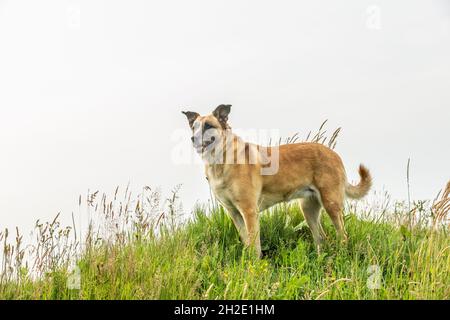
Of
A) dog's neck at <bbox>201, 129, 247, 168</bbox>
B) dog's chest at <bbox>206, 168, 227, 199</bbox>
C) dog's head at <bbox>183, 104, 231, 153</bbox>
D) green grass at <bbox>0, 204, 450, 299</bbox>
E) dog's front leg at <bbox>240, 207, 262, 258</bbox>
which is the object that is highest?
dog's head at <bbox>183, 104, 231, 153</bbox>

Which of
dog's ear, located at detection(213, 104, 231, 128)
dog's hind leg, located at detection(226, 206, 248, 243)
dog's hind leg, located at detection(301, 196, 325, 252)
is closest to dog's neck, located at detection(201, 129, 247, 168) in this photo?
dog's ear, located at detection(213, 104, 231, 128)

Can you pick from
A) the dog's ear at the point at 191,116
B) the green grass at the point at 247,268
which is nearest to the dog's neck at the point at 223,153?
the dog's ear at the point at 191,116

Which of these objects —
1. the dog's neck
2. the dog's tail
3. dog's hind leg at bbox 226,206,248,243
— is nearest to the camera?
the dog's neck

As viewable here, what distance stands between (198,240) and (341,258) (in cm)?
192

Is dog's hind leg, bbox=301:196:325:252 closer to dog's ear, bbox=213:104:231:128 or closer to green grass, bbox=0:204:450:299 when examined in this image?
green grass, bbox=0:204:450:299

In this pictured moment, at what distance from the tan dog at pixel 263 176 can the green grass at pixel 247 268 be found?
30 cm

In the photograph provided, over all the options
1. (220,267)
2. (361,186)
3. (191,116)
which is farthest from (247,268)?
(361,186)

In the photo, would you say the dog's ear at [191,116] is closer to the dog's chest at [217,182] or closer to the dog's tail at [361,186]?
the dog's chest at [217,182]

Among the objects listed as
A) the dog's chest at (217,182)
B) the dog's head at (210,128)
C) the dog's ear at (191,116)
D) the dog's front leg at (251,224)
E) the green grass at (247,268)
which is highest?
the dog's ear at (191,116)

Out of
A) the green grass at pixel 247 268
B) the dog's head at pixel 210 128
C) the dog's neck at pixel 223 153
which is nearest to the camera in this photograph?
the green grass at pixel 247 268

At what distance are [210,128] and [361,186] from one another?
2.67m

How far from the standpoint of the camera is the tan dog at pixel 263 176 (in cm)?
680

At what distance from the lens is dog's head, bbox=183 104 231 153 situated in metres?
6.68
